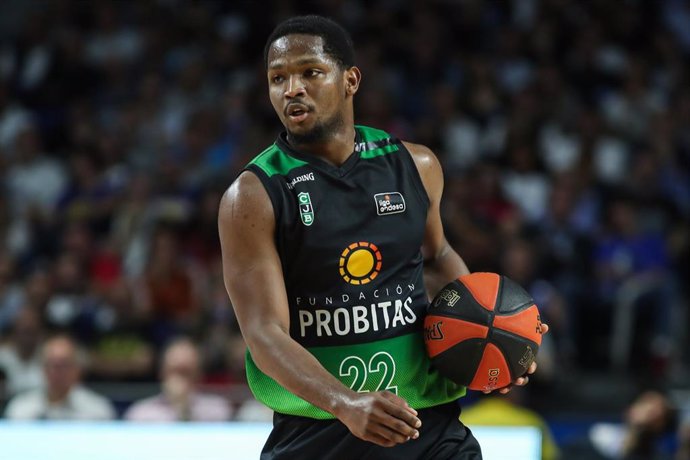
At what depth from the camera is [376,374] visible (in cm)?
368

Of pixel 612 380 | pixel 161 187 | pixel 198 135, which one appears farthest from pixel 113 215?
pixel 612 380

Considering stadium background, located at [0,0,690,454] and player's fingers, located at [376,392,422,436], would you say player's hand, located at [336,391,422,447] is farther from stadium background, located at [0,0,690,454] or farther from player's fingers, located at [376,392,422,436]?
stadium background, located at [0,0,690,454]

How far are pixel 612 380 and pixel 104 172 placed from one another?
17.8ft

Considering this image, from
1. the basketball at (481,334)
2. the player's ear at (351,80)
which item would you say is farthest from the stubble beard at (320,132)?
the basketball at (481,334)

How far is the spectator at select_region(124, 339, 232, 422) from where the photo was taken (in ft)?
25.2

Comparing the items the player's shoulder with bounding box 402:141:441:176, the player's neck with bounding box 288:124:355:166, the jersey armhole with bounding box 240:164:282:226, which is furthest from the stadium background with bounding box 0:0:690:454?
the jersey armhole with bounding box 240:164:282:226

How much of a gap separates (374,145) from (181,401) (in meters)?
4.23

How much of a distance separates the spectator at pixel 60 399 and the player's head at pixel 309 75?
4521mm

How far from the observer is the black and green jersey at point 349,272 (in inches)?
143

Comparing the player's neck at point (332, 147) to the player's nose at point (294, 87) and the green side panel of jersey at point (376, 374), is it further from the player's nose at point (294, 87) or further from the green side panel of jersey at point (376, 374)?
the green side panel of jersey at point (376, 374)

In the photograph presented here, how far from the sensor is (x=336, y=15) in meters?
12.6

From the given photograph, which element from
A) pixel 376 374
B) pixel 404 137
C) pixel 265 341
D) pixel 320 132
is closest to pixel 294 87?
pixel 320 132

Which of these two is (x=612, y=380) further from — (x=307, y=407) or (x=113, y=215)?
(x=307, y=407)

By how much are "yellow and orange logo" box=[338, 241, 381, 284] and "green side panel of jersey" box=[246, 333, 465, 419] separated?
0.74 feet
